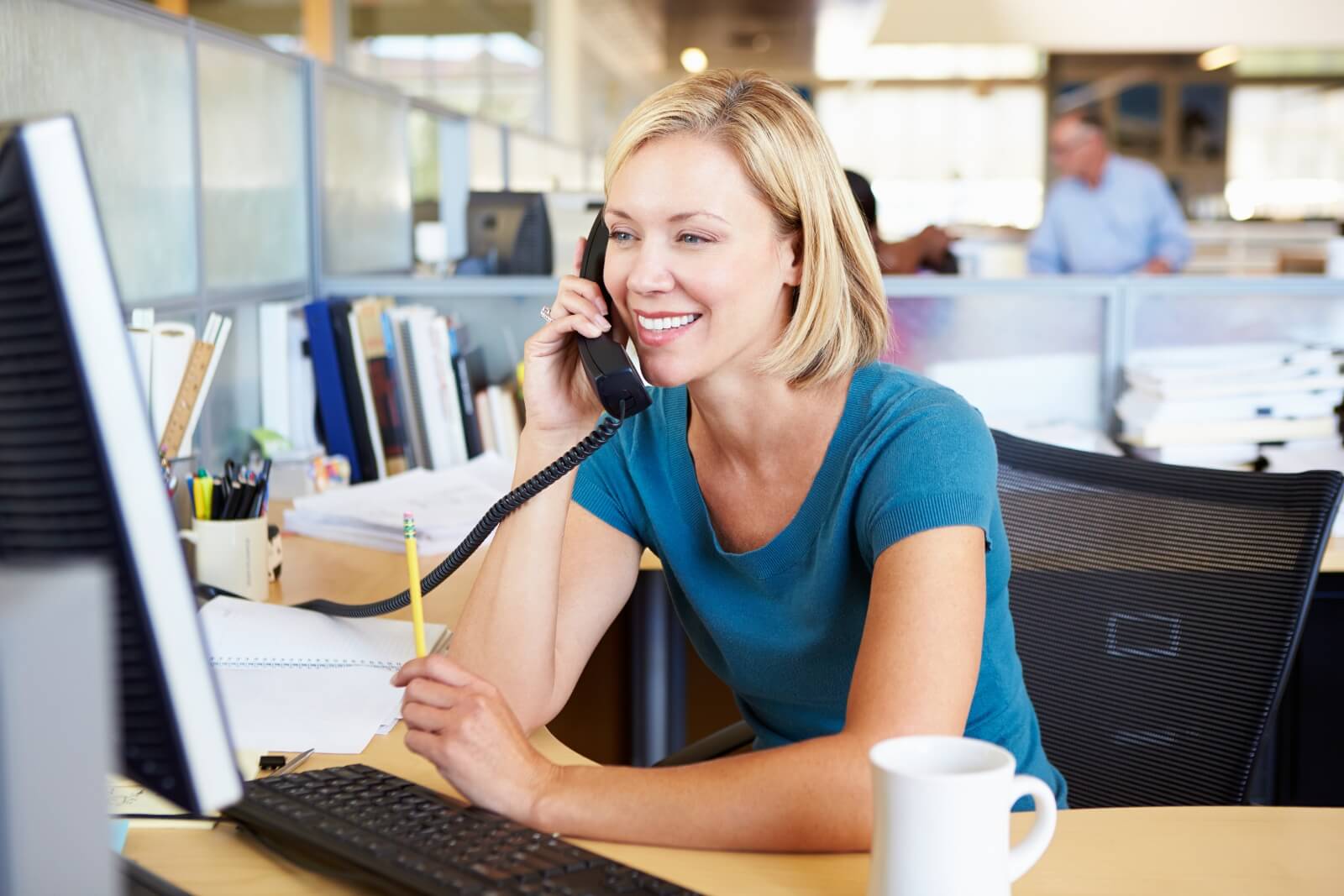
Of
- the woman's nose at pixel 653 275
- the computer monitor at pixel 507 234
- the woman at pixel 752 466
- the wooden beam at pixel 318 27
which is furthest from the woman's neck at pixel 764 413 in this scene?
the wooden beam at pixel 318 27

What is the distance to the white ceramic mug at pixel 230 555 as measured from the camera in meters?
1.42

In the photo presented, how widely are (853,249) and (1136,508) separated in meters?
0.40

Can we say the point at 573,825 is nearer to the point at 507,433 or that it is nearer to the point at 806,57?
the point at 507,433

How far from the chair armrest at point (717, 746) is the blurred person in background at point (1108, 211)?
3856mm

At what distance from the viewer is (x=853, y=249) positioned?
3.85ft

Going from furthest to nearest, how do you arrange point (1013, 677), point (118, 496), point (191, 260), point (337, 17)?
1. point (337, 17)
2. point (191, 260)
3. point (1013, 677)
4. point (118, 496)

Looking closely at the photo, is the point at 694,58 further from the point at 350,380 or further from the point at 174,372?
the point at 174,372

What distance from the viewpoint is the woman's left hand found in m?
0.82

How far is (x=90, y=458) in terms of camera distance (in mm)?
479

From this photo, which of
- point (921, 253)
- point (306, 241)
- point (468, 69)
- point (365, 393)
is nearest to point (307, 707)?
point (365, 393)

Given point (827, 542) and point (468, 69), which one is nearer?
point (827, 542)

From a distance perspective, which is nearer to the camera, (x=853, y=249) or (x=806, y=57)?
(x=853, y=249)

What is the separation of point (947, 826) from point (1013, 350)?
189 centimetres

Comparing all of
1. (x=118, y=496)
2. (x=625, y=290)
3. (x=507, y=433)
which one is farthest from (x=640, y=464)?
(x=507, y=433)
